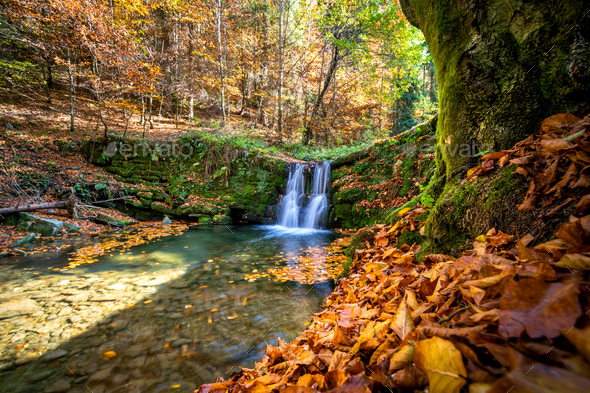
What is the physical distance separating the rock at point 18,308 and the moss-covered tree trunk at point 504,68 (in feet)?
18.2

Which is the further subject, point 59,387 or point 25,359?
point 25,359

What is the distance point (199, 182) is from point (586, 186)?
11937mm

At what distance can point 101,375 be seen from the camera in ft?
6.88

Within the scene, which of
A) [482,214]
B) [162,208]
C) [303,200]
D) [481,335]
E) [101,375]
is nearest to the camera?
[481,335]

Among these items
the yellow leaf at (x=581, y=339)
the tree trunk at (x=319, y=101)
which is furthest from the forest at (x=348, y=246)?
the tree trunk at (x=319, y=101)

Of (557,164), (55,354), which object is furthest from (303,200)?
(557,164)

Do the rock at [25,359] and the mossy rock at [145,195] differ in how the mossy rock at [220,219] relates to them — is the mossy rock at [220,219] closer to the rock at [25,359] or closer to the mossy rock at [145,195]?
the mossy rock at [145,195]

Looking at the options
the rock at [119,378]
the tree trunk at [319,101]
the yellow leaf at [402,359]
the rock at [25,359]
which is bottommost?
the rock at [25,359]

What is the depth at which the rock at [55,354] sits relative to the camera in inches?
90.3

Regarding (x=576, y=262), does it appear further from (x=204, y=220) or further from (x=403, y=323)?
(x=204, y=220)

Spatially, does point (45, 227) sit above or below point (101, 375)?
above

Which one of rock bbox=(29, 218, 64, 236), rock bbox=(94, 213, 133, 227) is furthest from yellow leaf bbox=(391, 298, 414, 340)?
rock bbox=(94, 213, 133, 227)

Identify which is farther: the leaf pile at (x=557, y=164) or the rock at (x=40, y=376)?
the rock at (x=40, y=376)

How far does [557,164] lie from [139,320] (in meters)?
4.18
